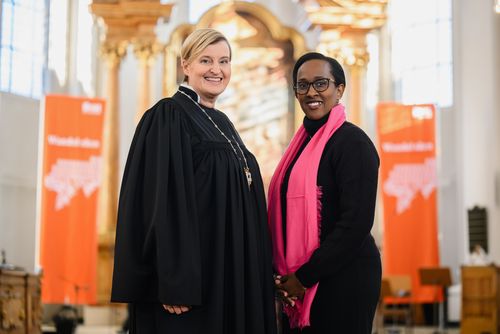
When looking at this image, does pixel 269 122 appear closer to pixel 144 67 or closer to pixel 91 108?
pixel 144 67

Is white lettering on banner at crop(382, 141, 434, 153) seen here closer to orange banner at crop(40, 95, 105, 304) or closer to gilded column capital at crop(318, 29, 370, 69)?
gilded column capital at crop(318, 29, 370, 69)

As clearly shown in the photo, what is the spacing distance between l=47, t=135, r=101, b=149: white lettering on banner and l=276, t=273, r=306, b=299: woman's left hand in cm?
1057

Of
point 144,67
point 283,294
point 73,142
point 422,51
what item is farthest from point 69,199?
point 283,294

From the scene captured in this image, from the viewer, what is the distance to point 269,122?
57.2 ft

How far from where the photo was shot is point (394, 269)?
49.3 feet

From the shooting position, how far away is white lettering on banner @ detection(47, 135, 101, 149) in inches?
559

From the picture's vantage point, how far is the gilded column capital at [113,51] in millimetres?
16031

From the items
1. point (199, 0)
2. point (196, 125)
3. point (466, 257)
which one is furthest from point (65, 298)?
point (196, 125)

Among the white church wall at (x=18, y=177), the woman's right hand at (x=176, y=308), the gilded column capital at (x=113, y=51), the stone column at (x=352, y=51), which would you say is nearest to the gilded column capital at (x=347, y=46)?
the stone column at (x=352, y=51)

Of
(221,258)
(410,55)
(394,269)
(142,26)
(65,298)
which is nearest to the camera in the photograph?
(221,258)

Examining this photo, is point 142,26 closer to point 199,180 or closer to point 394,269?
point 394,269

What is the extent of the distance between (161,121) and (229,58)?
0.43m

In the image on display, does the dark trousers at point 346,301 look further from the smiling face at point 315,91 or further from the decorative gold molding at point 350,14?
the decorative gold molding at point 350,14

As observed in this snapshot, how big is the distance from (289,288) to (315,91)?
2.93 ft
